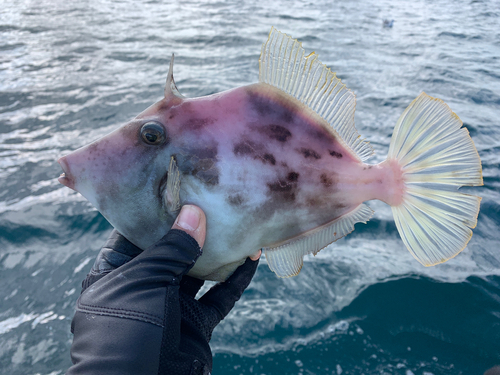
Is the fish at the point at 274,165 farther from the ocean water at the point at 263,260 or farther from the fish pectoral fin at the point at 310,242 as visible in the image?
the ocean water at the point at 263,260

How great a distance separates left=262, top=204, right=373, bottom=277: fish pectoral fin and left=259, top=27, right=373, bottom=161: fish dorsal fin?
0.34 m

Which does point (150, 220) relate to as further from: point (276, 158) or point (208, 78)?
point (208, 78)

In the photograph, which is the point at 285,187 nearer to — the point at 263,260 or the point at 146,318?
the point at 146,318

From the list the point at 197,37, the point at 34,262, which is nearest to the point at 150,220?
the point at 34,262

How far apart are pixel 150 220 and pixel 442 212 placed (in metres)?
1.53

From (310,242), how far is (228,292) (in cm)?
64

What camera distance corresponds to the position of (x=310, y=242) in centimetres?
193

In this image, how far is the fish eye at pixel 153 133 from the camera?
169 cm

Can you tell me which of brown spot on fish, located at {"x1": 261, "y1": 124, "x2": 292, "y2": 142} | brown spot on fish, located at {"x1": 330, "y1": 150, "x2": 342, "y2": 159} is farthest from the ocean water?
brown spot on fish, located at {"x1": 261, "y1": 124, "x2": 292, "y2": 142}

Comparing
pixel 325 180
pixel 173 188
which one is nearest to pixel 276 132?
pixel 325 180

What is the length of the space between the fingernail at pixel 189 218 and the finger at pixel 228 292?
607mm

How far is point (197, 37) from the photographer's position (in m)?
11.9

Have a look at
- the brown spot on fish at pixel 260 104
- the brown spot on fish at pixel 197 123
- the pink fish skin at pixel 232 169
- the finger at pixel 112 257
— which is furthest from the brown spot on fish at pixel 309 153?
the finger at pixel 112 257

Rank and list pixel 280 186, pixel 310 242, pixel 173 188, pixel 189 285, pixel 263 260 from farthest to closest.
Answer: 1. pixel 263 260
2. pixel 189 285
3. pixel 310 242
4. pixel 280 186
5. pixel 173 188
